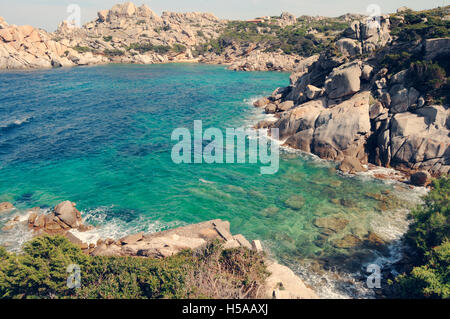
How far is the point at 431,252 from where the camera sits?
15.2m

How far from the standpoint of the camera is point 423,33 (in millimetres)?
34594

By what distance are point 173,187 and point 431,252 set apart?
21089 millimetres

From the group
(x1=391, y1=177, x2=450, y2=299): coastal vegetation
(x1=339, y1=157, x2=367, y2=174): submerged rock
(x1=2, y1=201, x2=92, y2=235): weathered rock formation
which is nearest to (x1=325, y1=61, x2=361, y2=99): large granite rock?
(x1=339, y1=157, x2=367, y2=174): submerged rock

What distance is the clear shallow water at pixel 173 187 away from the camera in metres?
21.1

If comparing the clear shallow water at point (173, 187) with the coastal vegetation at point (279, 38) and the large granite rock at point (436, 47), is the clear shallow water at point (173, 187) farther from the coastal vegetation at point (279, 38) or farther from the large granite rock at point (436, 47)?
the coastal vegetation at point (279, 38)

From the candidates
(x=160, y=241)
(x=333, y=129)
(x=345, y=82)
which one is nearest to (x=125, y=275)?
(x=160, y=241)

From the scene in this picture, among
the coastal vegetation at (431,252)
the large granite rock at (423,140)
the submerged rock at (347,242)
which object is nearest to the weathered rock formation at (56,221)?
the submerged rock at (347,242)

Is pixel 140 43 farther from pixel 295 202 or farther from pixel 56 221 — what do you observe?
pixel 295 202

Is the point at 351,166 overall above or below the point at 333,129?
below

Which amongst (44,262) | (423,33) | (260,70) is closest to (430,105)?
(423,33)
